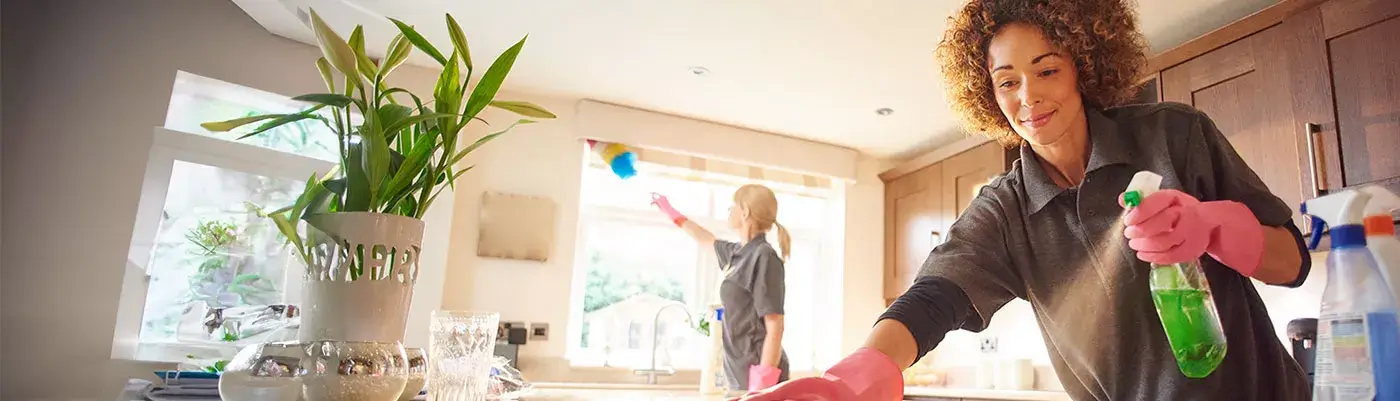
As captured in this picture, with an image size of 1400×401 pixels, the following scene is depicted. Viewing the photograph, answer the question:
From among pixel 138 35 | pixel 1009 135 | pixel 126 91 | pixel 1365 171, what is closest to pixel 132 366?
pixel 126 91

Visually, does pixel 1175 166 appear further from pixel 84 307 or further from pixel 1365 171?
pixel 84 307

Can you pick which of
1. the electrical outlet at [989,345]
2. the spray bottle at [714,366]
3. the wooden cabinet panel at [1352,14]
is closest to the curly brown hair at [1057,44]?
the spray bottle at [714,366]

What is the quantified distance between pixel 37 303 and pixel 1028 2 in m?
2.94

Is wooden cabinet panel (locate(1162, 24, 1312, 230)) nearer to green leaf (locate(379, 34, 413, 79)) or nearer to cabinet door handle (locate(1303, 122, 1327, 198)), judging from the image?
cabinet door handle (locate(1303, 122, 1327, 198))

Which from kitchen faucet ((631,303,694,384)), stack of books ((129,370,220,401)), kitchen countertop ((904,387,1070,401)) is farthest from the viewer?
kitchen faucet ((631,303,694,384))

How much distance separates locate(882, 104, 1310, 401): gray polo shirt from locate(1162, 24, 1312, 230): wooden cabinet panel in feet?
5.01

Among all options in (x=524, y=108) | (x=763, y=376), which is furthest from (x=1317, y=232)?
(x=763, y=376)

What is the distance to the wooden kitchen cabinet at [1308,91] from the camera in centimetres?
210

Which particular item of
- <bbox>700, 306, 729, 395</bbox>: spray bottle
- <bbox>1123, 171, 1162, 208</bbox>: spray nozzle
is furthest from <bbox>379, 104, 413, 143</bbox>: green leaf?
<bbox>700, 306, 729, 395</bbox>: spray bottle

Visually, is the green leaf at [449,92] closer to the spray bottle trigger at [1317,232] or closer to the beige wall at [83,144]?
the spray bottle trigger at [1317,232]

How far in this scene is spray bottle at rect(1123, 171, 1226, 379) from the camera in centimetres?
84

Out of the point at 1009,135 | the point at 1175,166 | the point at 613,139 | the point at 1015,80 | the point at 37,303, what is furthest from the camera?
the point at 613,139

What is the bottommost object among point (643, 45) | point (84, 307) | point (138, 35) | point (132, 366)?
point (132, 366)

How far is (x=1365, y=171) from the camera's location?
6.98 feet
